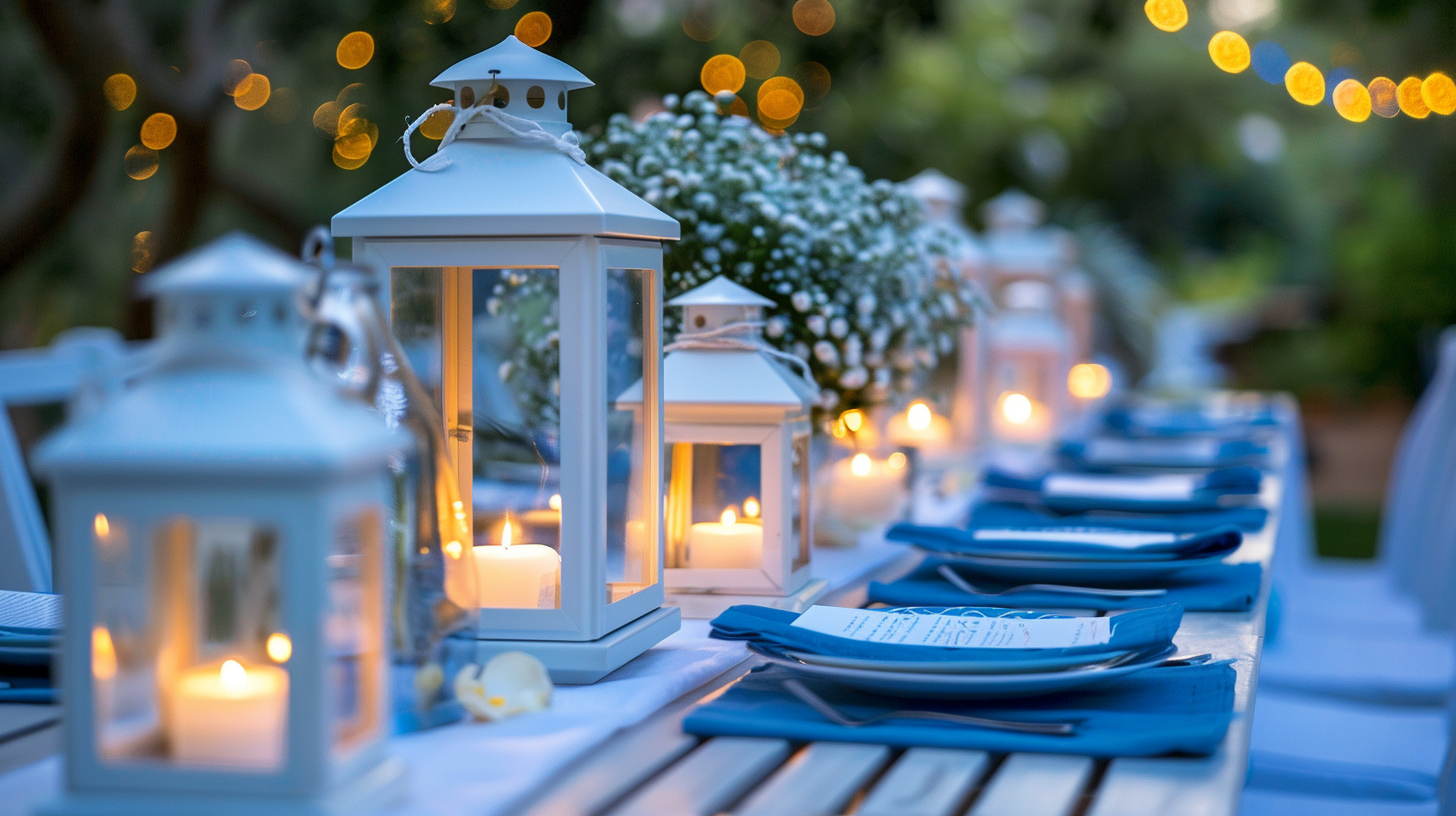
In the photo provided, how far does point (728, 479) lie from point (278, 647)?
1.91 ft

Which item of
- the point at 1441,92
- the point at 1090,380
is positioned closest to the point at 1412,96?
the point at 1441,92

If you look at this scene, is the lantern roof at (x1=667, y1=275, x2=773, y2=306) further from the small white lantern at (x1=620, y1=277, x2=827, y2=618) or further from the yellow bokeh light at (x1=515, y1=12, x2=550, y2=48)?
the yellow bokeh light at (x1=515, y1=12, x2=550, y2=48)

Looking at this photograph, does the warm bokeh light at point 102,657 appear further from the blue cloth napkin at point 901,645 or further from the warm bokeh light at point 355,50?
the warm bokeh light at point 355,50

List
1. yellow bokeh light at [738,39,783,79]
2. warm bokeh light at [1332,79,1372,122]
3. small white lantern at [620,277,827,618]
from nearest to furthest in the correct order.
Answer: small white lantern at [620,277,827,618] < yellow bokeh light at [738,39,783,79] < warm bokeh light at [1332,79,1372,122]

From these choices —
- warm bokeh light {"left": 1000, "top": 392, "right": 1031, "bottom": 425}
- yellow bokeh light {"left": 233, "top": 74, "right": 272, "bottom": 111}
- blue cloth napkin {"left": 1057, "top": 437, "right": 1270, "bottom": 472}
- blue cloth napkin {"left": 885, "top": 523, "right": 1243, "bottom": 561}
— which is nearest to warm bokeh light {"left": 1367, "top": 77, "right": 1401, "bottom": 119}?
blue cloth napkin {"left": 1057, "top": 437, "right": 1270, "bottom": 472}

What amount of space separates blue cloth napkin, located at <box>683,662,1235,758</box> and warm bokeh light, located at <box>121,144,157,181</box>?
448cm

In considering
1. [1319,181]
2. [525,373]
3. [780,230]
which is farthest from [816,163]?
[1319,181]

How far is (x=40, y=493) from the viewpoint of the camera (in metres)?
5.39

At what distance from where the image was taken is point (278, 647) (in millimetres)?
561

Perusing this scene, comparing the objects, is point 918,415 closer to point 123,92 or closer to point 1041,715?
point 1041,715

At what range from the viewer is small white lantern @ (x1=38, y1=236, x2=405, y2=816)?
53 centimetres

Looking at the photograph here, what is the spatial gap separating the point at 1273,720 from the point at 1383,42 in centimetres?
743

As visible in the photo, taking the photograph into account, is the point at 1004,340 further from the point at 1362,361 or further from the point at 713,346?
the point at 1362,361

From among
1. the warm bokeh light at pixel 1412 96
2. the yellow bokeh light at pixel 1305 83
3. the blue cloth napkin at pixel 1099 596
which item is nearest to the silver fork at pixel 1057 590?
the blue cloth napkin at pixel 1099 596
